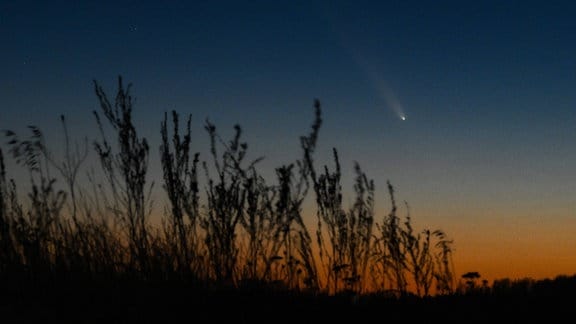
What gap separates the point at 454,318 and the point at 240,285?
1799mm

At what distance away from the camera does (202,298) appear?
4.09 m

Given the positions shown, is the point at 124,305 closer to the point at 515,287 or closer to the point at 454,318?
the point at 454,318

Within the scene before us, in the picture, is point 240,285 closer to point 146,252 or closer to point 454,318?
point 146,252

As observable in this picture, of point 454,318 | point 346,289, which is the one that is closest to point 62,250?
point 346,289

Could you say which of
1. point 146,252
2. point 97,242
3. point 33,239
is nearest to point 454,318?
point 146,252

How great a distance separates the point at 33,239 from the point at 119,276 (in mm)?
1053

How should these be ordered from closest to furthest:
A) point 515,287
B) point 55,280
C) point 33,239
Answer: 1. point 515,287
2. point 55,280
3. point 33,239

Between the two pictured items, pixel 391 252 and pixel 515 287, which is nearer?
pixel 515 287

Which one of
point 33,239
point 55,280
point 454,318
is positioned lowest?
point 454,318

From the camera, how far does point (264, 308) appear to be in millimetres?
3795

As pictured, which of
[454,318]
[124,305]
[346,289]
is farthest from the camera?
[346,289]

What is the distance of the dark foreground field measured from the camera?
3.58 meters

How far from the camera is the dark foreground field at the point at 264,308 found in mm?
3582

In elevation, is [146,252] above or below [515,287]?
above
